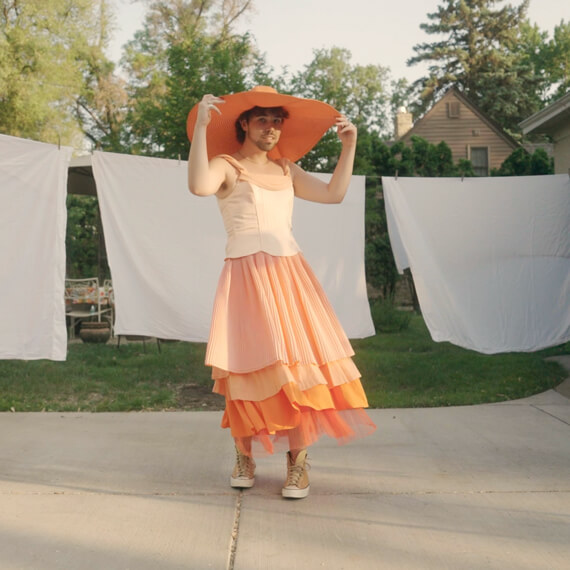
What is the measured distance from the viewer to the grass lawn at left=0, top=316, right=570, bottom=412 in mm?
5328

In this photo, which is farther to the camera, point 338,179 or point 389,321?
point 389,321

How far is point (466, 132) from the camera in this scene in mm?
21531

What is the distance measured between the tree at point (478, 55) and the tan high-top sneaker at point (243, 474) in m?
30.6

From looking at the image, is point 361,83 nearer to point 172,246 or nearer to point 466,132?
point 466,132

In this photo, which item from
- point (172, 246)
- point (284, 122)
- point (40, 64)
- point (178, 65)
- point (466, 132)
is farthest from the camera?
point (466, 132)

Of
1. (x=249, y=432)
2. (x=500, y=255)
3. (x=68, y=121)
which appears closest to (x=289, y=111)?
(x=249, y=432)

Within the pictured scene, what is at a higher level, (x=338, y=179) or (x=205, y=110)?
(x=205, y=110)

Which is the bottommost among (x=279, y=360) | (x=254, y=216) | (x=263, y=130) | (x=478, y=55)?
(x=279, y=360)

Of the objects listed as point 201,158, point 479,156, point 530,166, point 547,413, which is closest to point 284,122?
point 201,158

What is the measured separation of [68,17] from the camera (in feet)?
70.6

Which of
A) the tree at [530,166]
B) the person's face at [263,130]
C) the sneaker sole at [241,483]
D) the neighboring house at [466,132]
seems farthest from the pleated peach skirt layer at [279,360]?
the neighboring house at [466,132]

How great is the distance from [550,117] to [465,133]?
14911 millimetres

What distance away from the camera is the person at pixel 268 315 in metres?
2.83

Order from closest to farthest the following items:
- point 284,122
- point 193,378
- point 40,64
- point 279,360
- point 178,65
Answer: point 279,360
point 284,122
point 193,378
point 178,65
point 40,64
